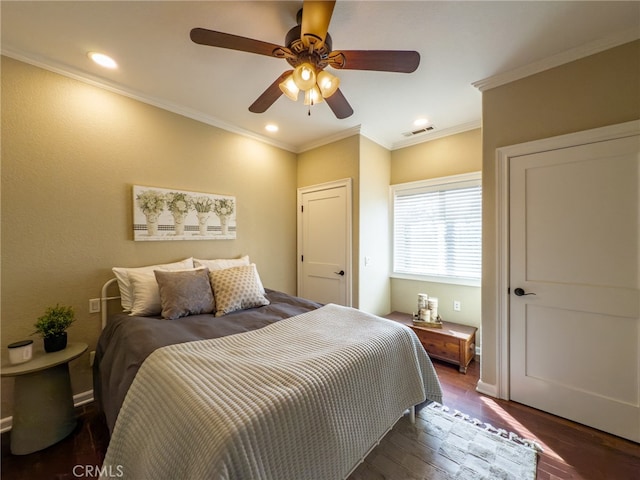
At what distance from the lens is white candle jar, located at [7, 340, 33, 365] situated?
1640 mm

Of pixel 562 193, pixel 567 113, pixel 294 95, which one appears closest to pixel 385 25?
pixel 294 95

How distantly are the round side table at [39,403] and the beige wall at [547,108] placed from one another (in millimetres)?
3313

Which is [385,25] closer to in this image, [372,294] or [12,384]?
[372,294]

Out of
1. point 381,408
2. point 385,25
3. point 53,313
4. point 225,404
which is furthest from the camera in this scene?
point 53,313

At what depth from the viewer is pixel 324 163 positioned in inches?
137

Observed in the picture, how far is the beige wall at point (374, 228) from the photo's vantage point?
3.17 meters

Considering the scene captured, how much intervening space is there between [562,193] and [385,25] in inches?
70.7

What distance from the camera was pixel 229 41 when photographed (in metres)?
1.38

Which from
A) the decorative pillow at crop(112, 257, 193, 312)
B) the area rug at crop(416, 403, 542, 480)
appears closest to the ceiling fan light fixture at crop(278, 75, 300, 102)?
the decorative pillow at crop(112, 257, 193, 312)

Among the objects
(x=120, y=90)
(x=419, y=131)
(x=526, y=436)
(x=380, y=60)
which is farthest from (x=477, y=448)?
(x=120, y=90)

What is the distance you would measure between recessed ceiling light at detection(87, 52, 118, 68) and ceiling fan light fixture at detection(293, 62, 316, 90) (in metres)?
1.57

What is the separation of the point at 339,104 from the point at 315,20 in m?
0.61

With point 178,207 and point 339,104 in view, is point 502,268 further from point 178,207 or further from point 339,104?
point 178,207

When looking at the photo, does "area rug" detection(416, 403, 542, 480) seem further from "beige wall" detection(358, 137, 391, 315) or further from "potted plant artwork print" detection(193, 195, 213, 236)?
"potted plant artwork print" detection(193, 195, 213, 236)
